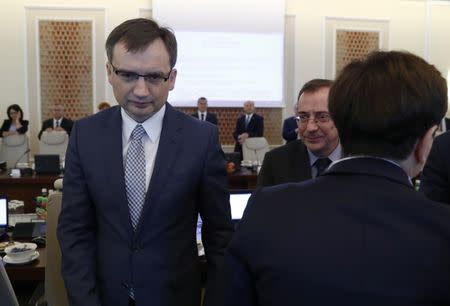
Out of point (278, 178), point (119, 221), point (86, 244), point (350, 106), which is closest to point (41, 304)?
point (86, 244)

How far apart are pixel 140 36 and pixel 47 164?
16.7 feet

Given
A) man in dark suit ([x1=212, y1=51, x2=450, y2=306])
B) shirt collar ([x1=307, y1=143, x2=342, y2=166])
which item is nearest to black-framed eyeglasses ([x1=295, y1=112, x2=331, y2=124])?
shirt collar ([x1=307, y1=143, x2=342, y2=166])

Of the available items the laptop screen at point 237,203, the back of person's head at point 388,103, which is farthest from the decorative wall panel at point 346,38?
the back of person's head at point 388,103

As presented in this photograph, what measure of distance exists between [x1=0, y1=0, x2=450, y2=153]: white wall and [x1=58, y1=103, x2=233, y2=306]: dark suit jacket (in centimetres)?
793

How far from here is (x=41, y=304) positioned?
2062mm

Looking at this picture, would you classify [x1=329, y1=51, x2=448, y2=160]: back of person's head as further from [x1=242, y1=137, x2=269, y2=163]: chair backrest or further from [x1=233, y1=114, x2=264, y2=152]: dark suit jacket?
[x1=233, y1=114, x2=264, y2=152]: dark suit jacket

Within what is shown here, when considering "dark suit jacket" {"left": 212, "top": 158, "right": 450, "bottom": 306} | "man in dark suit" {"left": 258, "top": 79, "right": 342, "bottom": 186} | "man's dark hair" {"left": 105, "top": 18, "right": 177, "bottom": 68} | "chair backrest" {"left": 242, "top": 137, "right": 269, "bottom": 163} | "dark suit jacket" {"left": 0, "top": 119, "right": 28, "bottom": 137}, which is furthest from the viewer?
"dark suit jacket" {"left": 0, "top": 119, "right": 28, "bottom": 137}

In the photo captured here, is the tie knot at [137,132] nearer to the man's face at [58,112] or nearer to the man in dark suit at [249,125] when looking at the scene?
the man in dark suit at [249,125]

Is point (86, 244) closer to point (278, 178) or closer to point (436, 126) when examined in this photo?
point (278, 178)

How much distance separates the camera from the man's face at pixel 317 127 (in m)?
1.86

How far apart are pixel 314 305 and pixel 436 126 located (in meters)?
0.42

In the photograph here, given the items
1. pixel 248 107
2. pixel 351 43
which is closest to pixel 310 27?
pixel 351 43

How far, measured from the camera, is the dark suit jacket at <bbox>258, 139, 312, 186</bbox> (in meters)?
1.93

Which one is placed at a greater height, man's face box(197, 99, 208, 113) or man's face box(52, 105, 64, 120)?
man's face box(197, 99, 208, 113)
